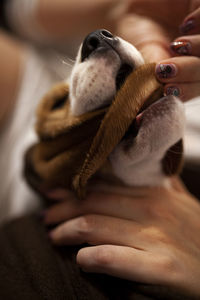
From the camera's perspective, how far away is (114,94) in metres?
0.40

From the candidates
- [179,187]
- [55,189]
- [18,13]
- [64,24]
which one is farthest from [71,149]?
[18,13]

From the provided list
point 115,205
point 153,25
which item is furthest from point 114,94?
point 115,205

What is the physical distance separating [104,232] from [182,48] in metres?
0.31

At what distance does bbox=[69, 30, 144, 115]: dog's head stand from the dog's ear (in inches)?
5.7

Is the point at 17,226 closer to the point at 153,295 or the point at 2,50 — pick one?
the point at 153,295

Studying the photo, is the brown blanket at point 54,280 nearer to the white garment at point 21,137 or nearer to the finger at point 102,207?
the finger at point 102,207

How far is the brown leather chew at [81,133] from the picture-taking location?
1.19ft

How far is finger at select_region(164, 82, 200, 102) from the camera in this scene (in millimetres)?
357

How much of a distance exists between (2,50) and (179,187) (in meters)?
0.88

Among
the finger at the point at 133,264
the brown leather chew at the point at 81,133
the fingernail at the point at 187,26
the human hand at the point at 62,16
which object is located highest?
the human hand at the point at 62,16

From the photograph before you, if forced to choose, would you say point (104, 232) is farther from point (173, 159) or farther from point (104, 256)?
point (173, 159)

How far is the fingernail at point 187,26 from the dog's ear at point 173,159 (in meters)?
0.18

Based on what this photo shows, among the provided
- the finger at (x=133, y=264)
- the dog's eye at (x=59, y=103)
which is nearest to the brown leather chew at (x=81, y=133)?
the dog's eye at (x=59, y=103)

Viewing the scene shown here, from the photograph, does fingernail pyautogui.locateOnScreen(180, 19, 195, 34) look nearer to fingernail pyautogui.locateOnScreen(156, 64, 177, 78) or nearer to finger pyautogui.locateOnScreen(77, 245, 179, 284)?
fingernail pyautogui.locateOnScreen(156, 64, 177, 78)
